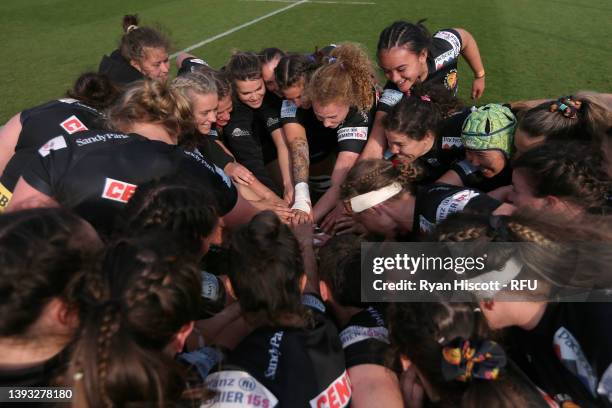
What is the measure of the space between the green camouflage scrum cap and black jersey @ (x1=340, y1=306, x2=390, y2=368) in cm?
150

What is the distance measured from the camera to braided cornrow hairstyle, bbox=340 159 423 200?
2.69m

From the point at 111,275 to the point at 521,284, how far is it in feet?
A: 4.64

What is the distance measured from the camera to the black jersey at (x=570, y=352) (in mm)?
1428

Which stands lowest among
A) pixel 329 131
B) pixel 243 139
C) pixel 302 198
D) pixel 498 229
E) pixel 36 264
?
pixel 302 198

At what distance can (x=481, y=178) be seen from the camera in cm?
314

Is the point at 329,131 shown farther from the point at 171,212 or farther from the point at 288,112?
the point at 171,212

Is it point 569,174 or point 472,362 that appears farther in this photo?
point 569,174

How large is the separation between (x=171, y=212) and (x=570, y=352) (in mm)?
1536

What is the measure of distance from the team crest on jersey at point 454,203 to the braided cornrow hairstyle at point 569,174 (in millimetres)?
353

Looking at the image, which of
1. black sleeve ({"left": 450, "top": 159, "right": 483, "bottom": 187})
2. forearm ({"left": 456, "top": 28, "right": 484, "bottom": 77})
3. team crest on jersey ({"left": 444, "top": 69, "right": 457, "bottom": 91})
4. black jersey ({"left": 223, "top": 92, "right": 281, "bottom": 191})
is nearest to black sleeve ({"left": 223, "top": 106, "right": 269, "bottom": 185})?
black jersey ({"left": 223, "top": 92, "right": 281, "bottom": 191})

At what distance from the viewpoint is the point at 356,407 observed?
176cm

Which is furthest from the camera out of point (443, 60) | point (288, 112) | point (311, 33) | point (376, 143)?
point (311, 33)

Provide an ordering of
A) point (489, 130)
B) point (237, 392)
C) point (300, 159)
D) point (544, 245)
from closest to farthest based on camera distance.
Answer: point (237, 392)
point (544, 245)
point (489, 130)
point (300, 159)

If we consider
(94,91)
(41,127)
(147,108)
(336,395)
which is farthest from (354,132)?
(336,395)
